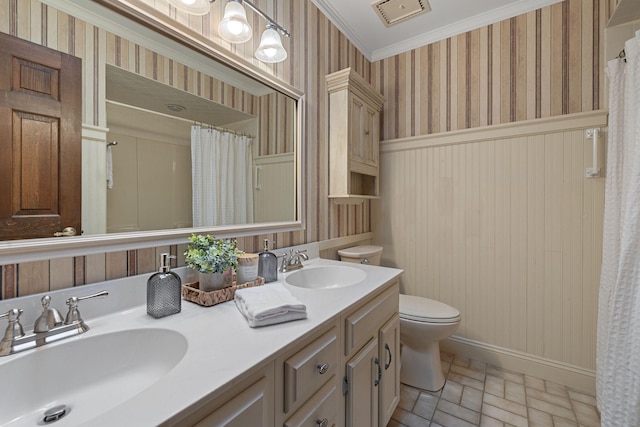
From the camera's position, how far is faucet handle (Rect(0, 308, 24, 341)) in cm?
62

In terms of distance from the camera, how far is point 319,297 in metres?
1.02

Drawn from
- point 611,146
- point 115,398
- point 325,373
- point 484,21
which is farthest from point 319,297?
point 484,21

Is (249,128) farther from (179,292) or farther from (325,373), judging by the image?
(325,373)

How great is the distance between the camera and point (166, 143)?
1022 mm

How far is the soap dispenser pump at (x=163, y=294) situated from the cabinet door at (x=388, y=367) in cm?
84

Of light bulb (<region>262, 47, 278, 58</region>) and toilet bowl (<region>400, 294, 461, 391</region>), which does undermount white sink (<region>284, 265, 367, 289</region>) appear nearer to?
toilet bowl (<region>400, 294, 461, 391</region>)

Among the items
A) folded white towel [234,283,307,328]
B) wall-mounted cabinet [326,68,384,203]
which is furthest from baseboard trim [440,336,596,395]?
folded white towel [234,283,307,328]

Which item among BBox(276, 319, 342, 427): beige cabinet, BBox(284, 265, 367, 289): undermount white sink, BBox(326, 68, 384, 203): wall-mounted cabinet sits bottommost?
BBox(276, 319, 342, 427): beige cabinet

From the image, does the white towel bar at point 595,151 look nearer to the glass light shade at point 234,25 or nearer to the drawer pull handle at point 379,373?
the drawer pull handle at point 379,373

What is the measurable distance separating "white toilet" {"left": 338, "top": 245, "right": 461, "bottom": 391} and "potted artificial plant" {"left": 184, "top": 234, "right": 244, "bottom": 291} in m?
1.15

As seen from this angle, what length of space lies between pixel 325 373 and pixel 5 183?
1.00 metres

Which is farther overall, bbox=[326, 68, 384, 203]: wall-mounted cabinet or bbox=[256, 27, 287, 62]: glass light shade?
bbox=[326, 68, 384, 203]: wall-mounted cabinet

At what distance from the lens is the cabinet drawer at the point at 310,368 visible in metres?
0.71

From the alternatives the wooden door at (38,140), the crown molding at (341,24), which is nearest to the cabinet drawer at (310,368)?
the wooden door at (38,140)
